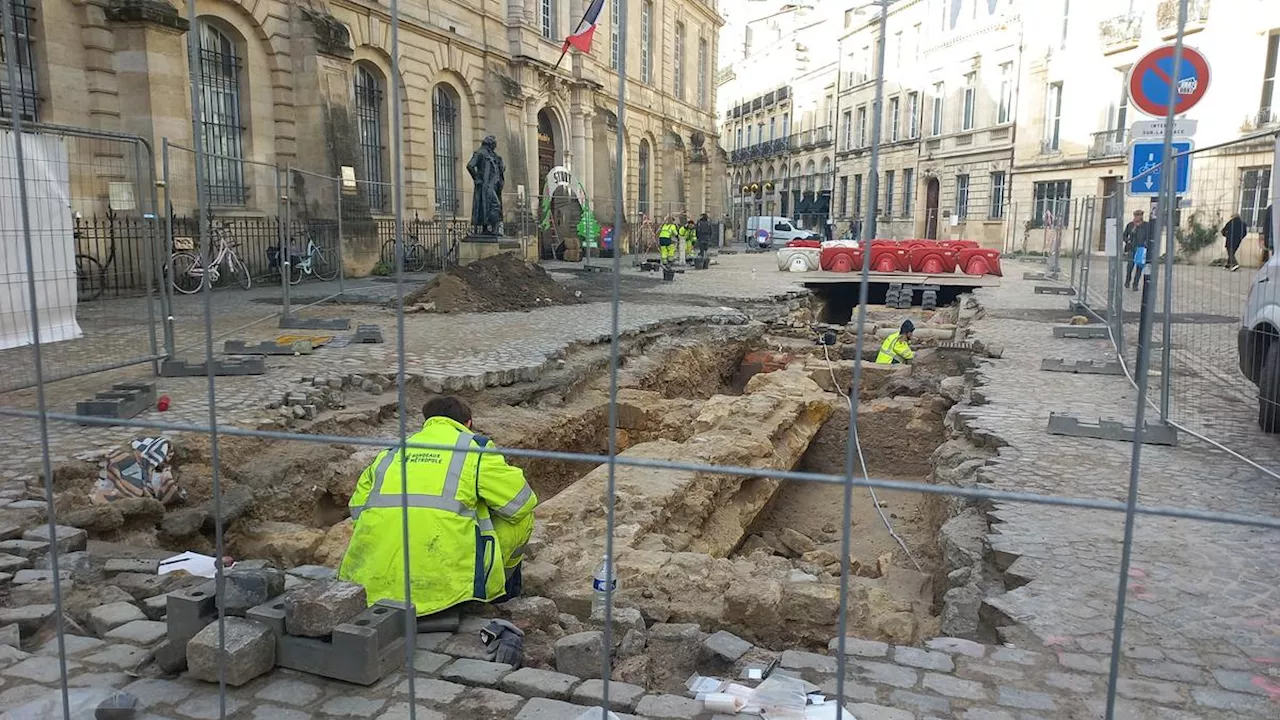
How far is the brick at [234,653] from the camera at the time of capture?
9.70 feet

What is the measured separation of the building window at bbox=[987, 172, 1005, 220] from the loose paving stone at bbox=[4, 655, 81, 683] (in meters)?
37.1

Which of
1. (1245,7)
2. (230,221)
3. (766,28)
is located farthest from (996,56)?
(766,28)

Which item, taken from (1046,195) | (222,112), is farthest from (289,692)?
(1046,195)

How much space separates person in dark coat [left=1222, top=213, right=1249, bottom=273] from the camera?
6.15 meters

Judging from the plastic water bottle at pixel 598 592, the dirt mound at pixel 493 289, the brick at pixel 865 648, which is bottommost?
the plastic water bottle at pixel 598 592

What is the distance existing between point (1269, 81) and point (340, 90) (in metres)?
27.0

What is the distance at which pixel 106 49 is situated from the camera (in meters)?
13.5

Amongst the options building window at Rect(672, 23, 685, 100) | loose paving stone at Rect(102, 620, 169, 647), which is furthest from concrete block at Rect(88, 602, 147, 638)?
building window at Rect(672, 23, 685, 100)

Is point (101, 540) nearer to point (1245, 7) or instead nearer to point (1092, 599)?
point (1092, 599)

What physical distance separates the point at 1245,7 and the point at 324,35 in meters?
26.8

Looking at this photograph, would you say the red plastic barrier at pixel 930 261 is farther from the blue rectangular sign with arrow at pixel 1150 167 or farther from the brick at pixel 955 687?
the brick at pixel 955 687

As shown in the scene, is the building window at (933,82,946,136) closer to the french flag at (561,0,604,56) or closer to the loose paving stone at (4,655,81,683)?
the french flag at (561,0,604,56)

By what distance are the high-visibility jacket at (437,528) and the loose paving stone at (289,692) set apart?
556 millimetres

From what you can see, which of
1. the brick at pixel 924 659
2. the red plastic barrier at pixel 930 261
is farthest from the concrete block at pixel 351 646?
→ the red plastic barrier at pixel 930 261
